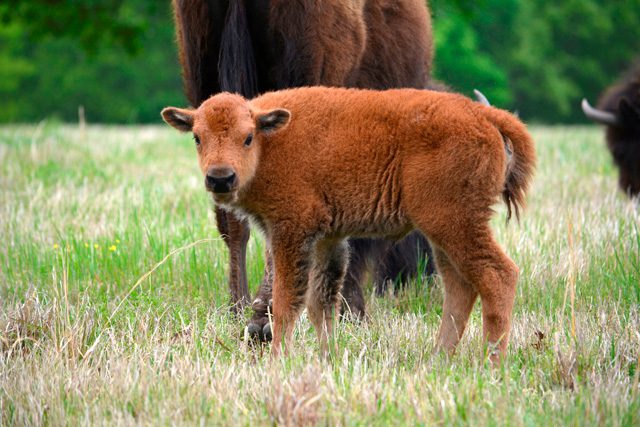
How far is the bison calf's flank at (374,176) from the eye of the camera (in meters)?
3.99

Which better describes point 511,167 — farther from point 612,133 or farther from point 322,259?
point 612,133

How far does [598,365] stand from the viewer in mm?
3984

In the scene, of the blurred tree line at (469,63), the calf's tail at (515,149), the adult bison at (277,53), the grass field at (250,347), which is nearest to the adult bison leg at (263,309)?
the adult bison at (277,53)

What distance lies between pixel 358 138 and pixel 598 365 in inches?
55.5

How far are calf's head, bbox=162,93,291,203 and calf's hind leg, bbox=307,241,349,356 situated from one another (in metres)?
0.67

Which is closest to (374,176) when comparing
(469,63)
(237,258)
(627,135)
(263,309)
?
(263,309)

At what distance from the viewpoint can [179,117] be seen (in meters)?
4.17

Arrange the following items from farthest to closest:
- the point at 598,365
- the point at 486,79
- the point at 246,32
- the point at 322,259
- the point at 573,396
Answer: the point at 486,79
the point at 246,32
the point at 322,259
the point at 598,365
the point at 573,396

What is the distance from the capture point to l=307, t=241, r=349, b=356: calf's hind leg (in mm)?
4562

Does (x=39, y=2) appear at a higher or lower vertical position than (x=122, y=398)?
higher

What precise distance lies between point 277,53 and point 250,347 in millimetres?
1617

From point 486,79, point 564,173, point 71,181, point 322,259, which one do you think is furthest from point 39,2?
point 486,79

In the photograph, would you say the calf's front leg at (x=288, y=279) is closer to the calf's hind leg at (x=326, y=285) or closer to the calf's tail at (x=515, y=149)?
the calf's hind leg at (x=326, y=285)

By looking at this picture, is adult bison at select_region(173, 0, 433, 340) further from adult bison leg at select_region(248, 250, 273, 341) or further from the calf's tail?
the calf's tail
